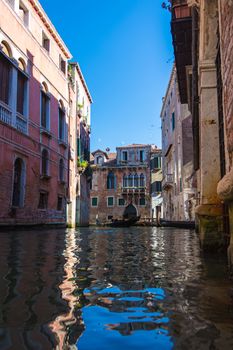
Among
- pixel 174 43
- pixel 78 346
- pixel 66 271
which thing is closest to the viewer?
pixel 78 346

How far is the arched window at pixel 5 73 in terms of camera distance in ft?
41.0

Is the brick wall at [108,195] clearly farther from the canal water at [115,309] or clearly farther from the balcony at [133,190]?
the canal water at [115,309]

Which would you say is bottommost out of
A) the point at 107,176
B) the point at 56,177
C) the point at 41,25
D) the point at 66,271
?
the point at 66,271

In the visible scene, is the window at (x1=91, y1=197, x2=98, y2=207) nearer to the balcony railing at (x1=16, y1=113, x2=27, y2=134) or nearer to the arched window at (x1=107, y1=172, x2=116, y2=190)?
the arched window at (x1=107, y1=172, x2=116, y2=190)

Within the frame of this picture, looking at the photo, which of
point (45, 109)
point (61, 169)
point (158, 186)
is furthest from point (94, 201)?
point (45, 109)

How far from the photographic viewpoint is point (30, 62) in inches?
591

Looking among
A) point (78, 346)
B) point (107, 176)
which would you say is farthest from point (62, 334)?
point (107, 176)

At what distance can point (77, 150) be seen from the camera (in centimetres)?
2267

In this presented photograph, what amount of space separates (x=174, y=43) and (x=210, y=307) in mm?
9106

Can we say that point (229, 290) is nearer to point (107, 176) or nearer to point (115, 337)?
point (115, 337)

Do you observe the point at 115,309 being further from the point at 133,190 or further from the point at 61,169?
the point at 133,190

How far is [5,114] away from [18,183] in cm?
288

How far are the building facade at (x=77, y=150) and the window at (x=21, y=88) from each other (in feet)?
21.5

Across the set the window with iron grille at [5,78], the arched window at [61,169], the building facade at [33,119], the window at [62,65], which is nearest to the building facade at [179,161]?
the building facade at [33,119]
